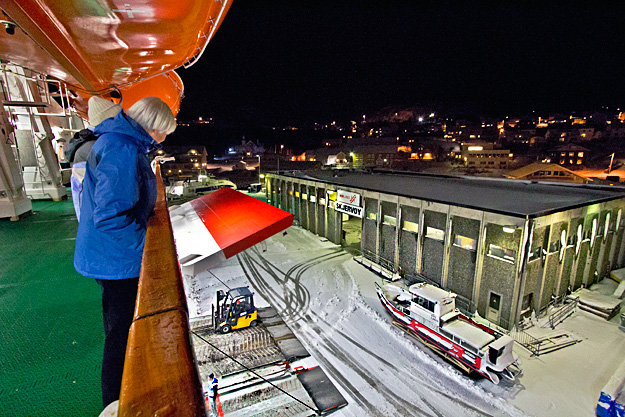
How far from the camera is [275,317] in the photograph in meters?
10.1

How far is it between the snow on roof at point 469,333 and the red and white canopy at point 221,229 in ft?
19.3

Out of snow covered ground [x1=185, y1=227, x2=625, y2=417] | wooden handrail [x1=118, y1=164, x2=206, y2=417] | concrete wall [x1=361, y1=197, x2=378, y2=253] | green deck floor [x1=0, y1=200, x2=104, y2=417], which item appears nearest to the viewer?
wooden handrail [x1=118, y1=164, x2=206, y2=417]

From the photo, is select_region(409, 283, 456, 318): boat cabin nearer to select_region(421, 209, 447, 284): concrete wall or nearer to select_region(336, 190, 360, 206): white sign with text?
select_region(421, 209, 447, 284): concrete wall

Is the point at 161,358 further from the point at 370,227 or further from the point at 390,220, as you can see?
the point at 370,227

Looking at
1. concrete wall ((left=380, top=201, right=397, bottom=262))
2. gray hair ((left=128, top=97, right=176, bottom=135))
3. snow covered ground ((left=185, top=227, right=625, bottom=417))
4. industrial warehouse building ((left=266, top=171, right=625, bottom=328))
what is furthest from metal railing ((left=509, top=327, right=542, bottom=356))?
gray hair ((left=128, top=97, right=176, bottom=135))

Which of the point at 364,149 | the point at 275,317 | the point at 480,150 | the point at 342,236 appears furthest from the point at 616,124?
the point at 275,317

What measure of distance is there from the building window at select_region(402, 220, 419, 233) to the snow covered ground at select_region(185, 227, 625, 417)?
3032 millimetres

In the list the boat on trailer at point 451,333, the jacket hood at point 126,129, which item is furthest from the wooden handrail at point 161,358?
the boat on trailer at point 451,333

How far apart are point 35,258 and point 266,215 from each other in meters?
5.23

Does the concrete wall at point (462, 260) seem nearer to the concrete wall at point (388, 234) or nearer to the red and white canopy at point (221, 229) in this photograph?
the concrete wall at point (388, 234)

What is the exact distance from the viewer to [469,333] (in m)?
8.12

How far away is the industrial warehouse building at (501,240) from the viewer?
9438mm

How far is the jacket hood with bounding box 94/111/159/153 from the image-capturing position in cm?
189

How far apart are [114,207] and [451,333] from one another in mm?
9163
